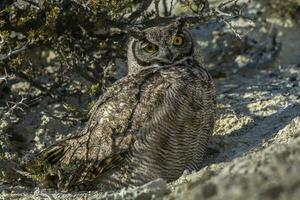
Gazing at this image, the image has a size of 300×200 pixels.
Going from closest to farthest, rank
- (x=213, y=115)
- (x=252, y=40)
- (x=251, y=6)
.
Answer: (x=213, y=115)
(x=252, y=40)
(x=251, y=6)

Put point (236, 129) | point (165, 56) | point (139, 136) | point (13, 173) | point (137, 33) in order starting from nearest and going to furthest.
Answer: point (139, 136) → point (13, 173) → point (165, 56) → point (137, 33) → point (236, 129)

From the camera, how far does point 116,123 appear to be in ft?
18.9

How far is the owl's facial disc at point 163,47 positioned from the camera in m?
6.16

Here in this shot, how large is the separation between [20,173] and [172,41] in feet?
5.86

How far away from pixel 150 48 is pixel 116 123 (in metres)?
0.90

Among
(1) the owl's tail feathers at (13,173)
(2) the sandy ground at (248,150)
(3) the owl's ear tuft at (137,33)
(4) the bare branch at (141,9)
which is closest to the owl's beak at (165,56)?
(3) the owl's ear tuft at (137,33)

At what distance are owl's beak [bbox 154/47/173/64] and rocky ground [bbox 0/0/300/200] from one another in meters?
1.00

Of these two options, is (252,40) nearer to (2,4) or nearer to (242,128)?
(242,128)

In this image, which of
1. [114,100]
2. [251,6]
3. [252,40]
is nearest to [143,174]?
[114,100]

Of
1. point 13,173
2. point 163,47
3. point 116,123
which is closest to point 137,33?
point 163,47

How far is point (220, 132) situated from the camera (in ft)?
22.7

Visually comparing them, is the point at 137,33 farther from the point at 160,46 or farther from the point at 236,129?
the point at 236,129

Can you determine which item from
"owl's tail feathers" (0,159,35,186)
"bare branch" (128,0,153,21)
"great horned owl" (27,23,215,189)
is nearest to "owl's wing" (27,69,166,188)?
"great horned owl" (27,23,215,189)

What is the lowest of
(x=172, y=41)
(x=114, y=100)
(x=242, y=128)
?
(x=242, y=128)
